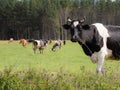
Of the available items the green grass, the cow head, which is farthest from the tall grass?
the cow head

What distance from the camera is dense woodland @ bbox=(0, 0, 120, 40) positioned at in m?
108

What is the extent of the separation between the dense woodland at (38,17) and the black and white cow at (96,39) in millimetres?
90518

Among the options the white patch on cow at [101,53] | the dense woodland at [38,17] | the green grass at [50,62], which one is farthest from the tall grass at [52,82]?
the dense woodland at [38,17]

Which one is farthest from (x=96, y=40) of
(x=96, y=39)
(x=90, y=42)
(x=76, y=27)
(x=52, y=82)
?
(x=52, y=82)

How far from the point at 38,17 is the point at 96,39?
311 ft

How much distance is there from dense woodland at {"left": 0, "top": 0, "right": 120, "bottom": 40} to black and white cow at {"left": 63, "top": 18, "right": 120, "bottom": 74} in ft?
297

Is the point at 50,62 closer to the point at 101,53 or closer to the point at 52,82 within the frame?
the point at 101,53

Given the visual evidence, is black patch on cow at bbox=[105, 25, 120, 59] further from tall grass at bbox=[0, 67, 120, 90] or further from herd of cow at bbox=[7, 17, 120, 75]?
tall grass at bbox=[0, 67, 120, 90]

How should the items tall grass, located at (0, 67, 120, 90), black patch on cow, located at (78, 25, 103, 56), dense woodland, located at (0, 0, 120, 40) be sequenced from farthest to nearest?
1. dense woodland, located at (0, 0, 120, 40)
2. black patch on cow, located at (78, 25, 103, 56)
3. tall grass, located at (0, 67, 120, 90)

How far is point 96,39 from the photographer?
45.3 feet

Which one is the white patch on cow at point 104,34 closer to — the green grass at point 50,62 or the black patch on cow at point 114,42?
the black patch on cow at point 114,42

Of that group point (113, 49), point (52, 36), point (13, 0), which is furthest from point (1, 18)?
point (113, 49)

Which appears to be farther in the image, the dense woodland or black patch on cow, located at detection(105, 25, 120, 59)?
the dense woodland

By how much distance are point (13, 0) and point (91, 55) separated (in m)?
104
